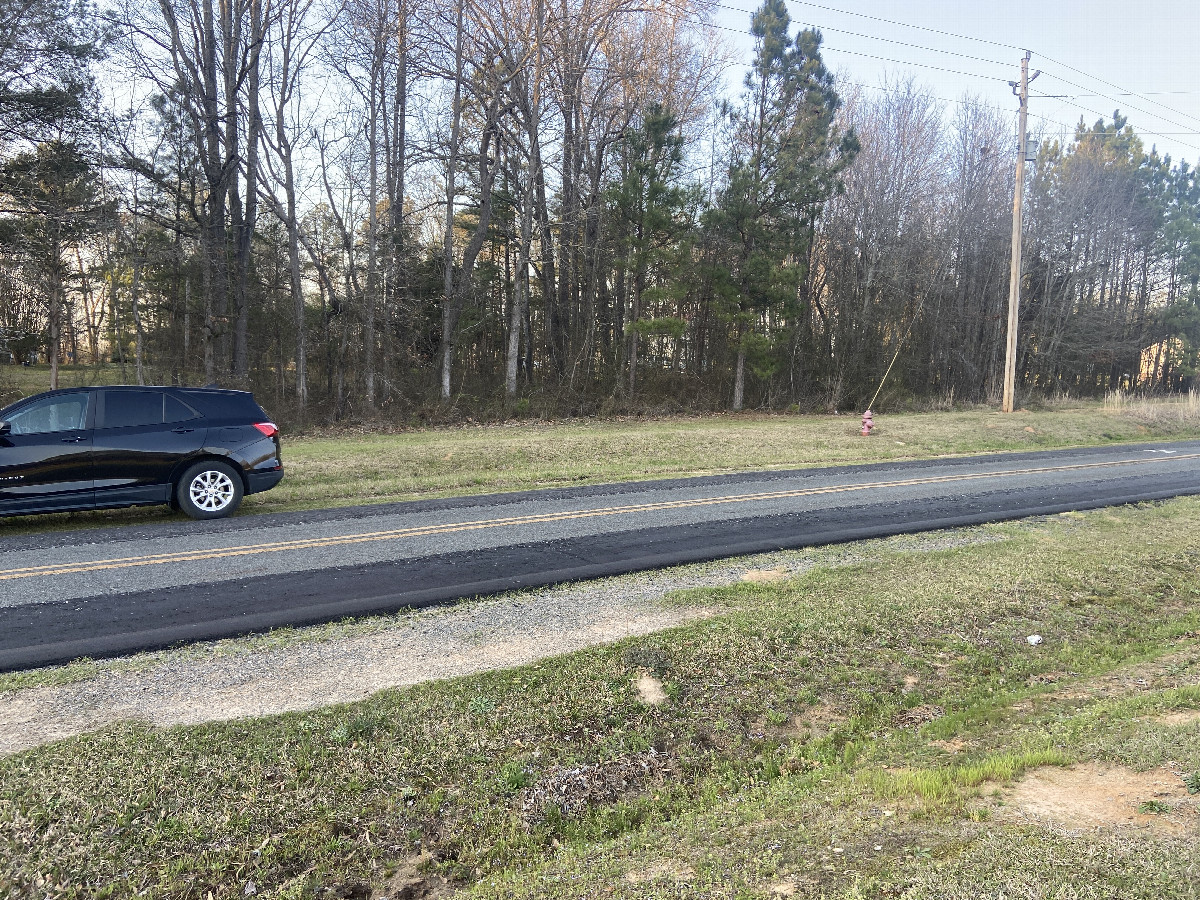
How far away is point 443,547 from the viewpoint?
789 centimetres

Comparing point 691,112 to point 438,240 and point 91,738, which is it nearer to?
point 438,240

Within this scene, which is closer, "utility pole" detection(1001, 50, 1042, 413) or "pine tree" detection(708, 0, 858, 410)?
"utility pole" detection(1001, 50, 1042, 413)

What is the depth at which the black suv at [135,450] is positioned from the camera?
338 inches

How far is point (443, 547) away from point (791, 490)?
595cm

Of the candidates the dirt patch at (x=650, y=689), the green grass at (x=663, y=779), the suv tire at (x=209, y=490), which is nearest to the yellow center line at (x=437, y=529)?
the suv tire at (x=209, y=490)

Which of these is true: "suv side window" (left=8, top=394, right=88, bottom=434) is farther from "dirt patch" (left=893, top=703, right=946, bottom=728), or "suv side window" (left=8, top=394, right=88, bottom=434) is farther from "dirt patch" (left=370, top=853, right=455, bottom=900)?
"dirt patch" (left=893, top=703, right=946, bottom=728)

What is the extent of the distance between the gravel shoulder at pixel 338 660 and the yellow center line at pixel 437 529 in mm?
2591

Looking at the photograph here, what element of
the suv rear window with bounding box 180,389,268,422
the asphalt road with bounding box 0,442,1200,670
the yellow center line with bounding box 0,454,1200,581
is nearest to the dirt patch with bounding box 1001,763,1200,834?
the asphalt road with bounding box 0,442,1200,670

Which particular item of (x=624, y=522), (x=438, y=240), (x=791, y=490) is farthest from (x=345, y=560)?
(x=438, y=240)

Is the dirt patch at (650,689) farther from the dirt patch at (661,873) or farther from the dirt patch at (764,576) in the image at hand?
the dirt patch at (764,576)

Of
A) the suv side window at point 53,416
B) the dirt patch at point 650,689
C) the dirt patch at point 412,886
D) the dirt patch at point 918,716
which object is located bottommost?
the dirt patch at point 412,886

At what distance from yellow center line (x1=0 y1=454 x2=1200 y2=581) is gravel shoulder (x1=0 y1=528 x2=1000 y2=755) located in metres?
2.59

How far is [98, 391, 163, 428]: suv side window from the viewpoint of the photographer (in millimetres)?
9125

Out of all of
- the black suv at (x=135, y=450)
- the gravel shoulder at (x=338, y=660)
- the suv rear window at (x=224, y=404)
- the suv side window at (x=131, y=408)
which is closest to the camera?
the gravel shoulder at (x=338, y=660)
